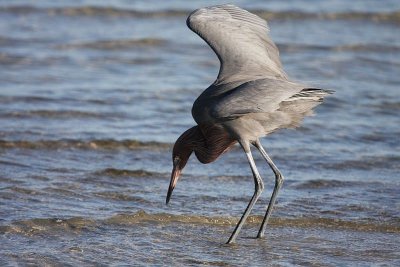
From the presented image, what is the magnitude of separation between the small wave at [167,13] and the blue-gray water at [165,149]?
4 centimetres

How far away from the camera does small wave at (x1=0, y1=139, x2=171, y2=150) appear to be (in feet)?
31.3

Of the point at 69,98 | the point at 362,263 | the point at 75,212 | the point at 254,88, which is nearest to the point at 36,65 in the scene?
the point at 69,98

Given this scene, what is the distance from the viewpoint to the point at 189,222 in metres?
7.46

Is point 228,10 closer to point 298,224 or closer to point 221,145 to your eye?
point 221,145

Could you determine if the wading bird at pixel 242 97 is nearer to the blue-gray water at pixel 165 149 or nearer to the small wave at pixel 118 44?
the blue-gray water at pixel 165 149

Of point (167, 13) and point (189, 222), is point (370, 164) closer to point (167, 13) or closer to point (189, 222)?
point (189, 222)

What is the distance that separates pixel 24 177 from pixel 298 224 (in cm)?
258

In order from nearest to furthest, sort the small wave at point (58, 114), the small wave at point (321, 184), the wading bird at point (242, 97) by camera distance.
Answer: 1. the wading bird at point (242, 97)
2. the small wave at point (321, 184)
3. the small wave at point (58, 114)

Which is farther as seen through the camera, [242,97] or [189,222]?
[189,222]

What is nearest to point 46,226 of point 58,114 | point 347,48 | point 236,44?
point 236,44

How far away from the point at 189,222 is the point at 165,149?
236 cm

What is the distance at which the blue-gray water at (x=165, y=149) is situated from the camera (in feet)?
22.7

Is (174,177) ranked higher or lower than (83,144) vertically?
higher

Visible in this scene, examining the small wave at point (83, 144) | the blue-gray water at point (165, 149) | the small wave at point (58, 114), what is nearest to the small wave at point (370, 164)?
the blue-gray water at point (165, 149)
